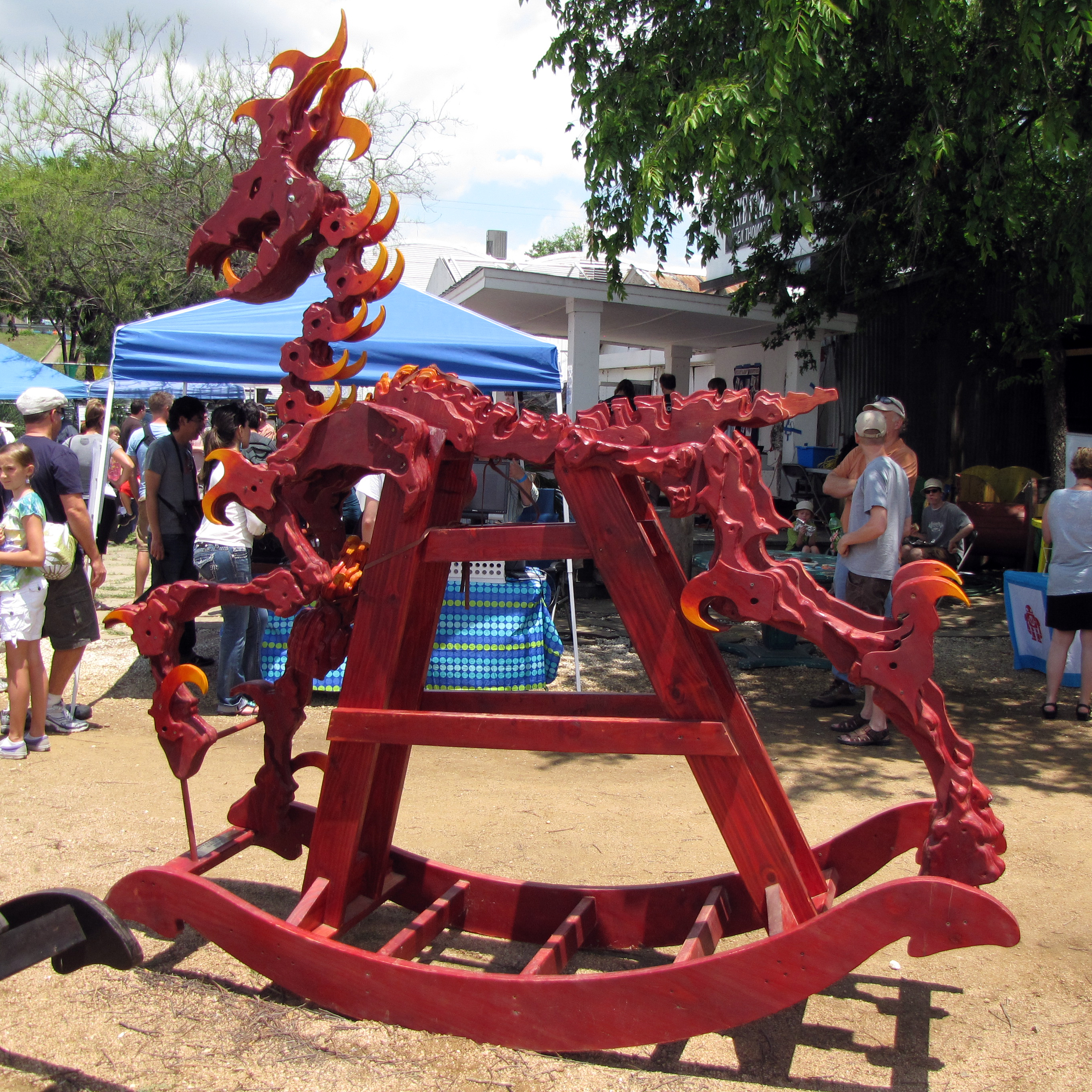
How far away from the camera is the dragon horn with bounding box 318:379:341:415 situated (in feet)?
9.94

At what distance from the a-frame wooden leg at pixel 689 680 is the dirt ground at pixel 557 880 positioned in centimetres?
56

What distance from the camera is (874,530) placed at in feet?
17.9

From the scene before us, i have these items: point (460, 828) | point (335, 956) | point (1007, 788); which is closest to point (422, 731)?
point (335, 956)

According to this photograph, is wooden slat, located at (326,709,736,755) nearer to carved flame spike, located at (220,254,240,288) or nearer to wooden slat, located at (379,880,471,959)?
wooden slat, located at (379,880,471,959)

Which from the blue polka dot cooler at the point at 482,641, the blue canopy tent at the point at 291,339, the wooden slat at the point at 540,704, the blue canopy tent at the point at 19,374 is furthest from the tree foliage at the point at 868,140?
the blue canopy tent at the point at 19,374

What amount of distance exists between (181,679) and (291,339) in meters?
3.89

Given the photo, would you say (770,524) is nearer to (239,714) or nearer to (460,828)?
(460,828)

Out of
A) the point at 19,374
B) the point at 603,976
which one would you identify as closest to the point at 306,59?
the point at 603,976

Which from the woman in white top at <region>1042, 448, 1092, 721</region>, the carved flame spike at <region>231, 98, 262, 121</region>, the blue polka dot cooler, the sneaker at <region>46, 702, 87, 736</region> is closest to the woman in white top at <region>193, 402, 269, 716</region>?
the blue polka dot cooler

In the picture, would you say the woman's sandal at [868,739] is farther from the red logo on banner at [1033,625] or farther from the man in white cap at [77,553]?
the man in white cap at [77,553]

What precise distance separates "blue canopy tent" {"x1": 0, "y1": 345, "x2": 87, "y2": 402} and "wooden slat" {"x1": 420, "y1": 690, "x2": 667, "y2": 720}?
12.0m

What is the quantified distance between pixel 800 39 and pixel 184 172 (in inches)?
806

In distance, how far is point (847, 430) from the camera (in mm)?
15406

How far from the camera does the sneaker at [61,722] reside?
5.91 meters
